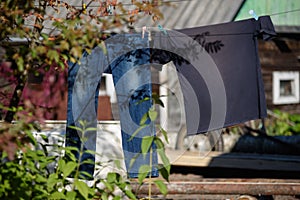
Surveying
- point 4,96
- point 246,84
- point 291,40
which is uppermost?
point 291,40

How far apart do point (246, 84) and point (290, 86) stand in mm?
6214

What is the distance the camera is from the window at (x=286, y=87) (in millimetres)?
10784

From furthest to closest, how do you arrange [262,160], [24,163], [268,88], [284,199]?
[268,88] < [262,160] < [284,199] < [24,163]

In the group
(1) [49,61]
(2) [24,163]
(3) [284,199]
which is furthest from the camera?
(3) [284,199]

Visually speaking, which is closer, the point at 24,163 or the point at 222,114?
the point at 24,163

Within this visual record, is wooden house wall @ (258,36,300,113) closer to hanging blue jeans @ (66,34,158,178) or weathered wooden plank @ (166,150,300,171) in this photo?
weathered wooden plank @ (166,150,300,171)

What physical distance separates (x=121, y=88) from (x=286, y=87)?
701 centimetres

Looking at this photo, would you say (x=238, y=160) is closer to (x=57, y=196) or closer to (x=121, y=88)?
(x=121, y=88)

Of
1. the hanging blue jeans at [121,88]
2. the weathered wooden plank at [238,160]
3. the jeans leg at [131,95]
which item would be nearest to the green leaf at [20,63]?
the hanging blue jeans at [121,88]

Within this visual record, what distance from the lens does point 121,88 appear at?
4.51 m

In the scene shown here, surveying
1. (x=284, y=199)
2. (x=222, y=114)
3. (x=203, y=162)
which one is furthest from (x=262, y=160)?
(x=222, y=114)

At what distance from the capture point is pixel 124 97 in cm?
450

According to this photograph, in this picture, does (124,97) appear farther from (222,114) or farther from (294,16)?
(294,16)

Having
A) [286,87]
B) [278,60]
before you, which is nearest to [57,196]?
[278,60]
